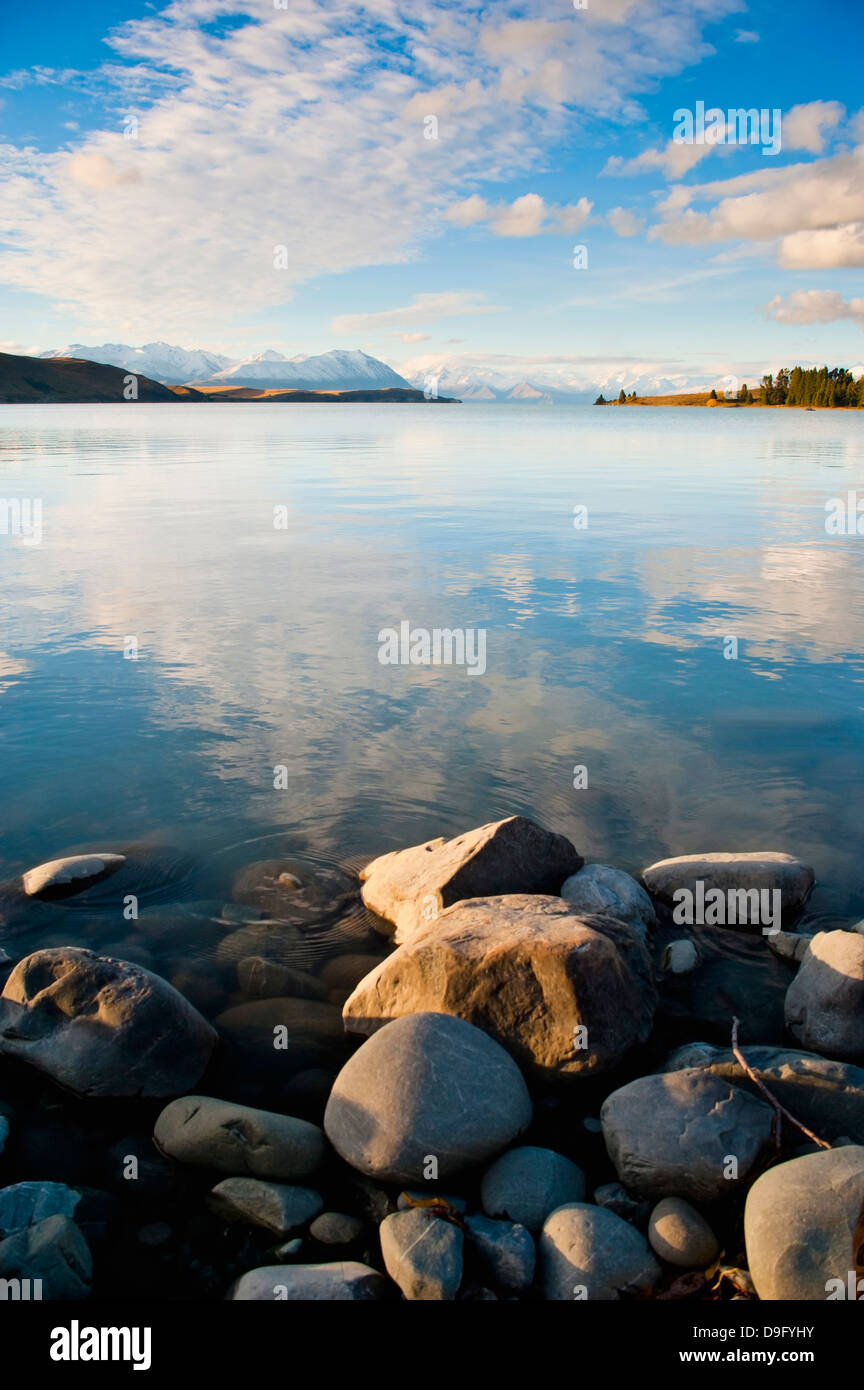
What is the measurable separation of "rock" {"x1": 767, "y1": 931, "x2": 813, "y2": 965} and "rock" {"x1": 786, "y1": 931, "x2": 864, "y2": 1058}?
0.76 meters

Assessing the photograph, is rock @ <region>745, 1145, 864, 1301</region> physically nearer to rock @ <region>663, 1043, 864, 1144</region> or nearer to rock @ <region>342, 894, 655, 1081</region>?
rock @ <region>663, 1043, 864, 1144</region>

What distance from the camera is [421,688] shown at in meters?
15.9

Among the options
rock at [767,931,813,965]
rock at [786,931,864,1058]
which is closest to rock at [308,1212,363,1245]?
rock at [786,931,864,1058]

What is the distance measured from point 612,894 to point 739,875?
4.70ft

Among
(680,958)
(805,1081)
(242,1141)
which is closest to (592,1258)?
(805,1081)

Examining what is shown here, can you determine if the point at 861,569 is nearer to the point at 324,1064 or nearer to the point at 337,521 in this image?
the point at 337,521

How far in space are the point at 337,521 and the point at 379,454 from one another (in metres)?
37.5

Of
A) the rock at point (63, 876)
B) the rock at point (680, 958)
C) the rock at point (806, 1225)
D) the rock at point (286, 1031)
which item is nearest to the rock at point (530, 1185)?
the rock at point (806, 1225)

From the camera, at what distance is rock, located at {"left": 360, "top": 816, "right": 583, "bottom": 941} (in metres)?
9.16

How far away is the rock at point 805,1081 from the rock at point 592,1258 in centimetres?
164

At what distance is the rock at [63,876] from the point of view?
975cm

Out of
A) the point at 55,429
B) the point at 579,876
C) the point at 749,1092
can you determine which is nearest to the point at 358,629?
the point at 579,876

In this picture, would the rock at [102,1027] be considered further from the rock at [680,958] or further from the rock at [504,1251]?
the rock at [680,958]
